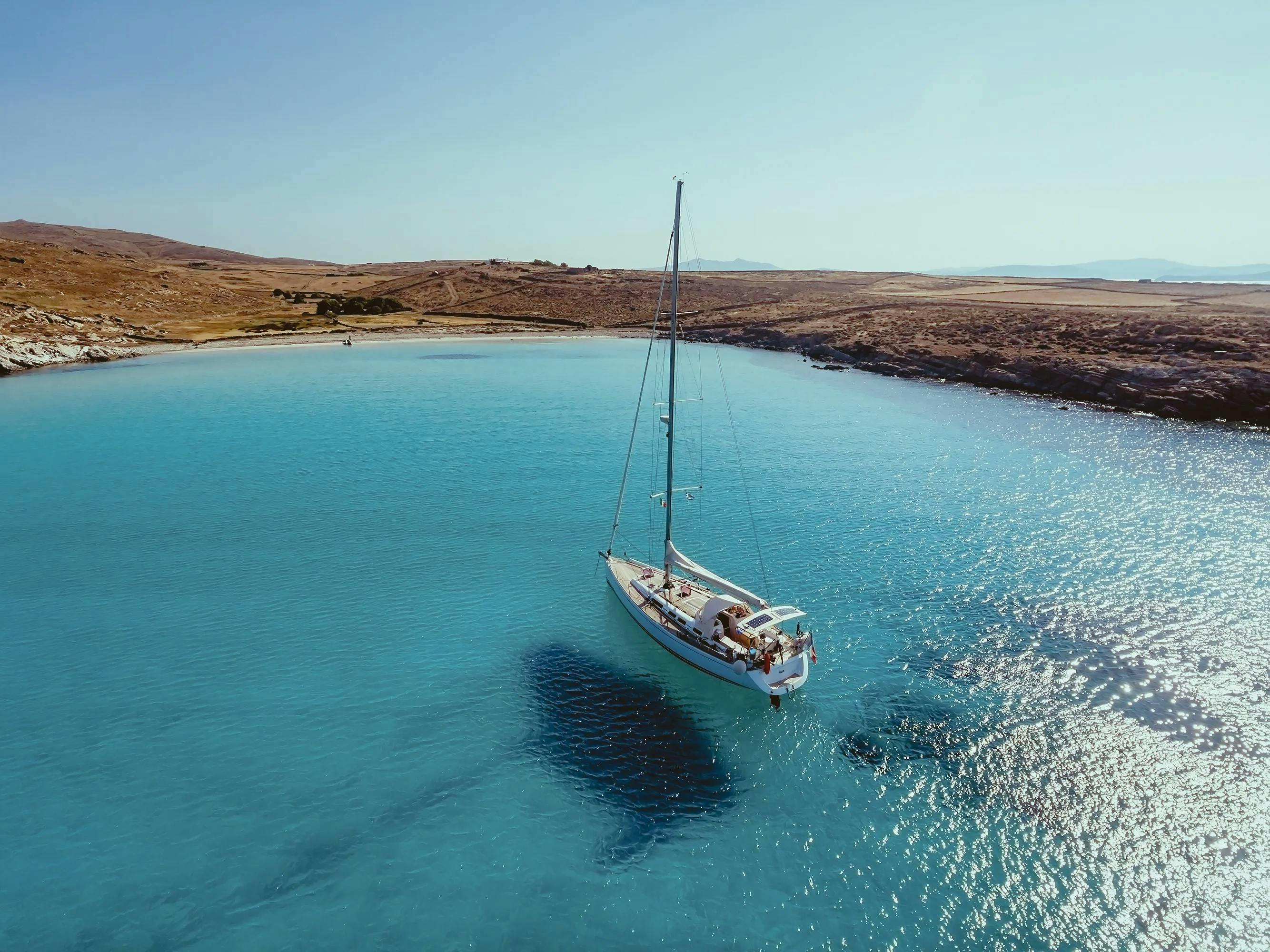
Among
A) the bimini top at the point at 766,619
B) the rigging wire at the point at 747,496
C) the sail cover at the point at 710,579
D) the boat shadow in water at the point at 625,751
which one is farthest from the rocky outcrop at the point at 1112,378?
the boat shadow in water at the point at 625,751

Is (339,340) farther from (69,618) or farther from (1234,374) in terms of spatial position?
(1234,374)

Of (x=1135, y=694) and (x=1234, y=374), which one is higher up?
(x=1234, y=374)

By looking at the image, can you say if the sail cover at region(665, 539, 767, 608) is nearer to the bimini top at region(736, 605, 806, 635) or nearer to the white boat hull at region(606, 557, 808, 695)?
the bimini top at region(736, 605, 806, 635)

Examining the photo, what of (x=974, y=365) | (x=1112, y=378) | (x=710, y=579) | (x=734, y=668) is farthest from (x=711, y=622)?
(x=974, y=365)

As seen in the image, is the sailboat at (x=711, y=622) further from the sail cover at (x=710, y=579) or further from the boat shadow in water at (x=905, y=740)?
the boat shadow in water at (x=905, y=740)

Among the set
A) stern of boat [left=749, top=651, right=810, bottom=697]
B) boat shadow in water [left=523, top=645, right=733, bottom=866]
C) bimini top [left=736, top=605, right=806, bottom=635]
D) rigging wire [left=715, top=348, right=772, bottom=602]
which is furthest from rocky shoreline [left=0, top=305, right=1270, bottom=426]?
boat shadow in water [left=523, top=645, right=733, bottom=866]

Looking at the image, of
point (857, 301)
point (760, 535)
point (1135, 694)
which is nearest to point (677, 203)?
point (760, 535)
